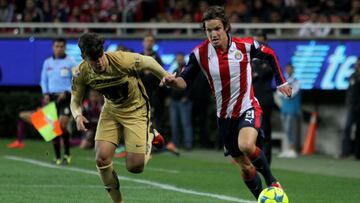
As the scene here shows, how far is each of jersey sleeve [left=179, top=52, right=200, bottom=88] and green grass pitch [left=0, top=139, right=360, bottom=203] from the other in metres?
1.81

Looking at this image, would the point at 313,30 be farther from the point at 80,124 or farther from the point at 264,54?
the point at 80,124

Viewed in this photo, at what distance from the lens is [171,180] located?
15.4 meters

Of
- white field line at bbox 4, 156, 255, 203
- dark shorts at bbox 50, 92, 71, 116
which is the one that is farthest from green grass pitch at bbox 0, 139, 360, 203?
dark shorts at bbox 50, 92, 71, 116

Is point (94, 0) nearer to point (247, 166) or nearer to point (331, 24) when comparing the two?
point (331, 24)

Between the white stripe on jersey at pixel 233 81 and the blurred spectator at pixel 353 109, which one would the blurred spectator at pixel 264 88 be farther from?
the blurred spectator at pixel 353 109

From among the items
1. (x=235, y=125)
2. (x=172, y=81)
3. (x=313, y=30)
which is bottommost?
(x=313, y=30)

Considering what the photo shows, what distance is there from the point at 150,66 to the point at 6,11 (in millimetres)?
16413

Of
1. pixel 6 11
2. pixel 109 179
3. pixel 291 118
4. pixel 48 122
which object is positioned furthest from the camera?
pixel 6 11

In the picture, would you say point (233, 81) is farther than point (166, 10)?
No

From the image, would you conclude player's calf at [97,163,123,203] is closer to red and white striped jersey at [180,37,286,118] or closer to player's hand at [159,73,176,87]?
player's hand at [159,73,176,87]

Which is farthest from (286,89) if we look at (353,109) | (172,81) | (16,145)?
(16,145)

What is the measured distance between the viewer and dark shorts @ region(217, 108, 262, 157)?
11289mm

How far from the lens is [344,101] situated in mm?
23250

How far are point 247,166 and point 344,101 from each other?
1212cm
